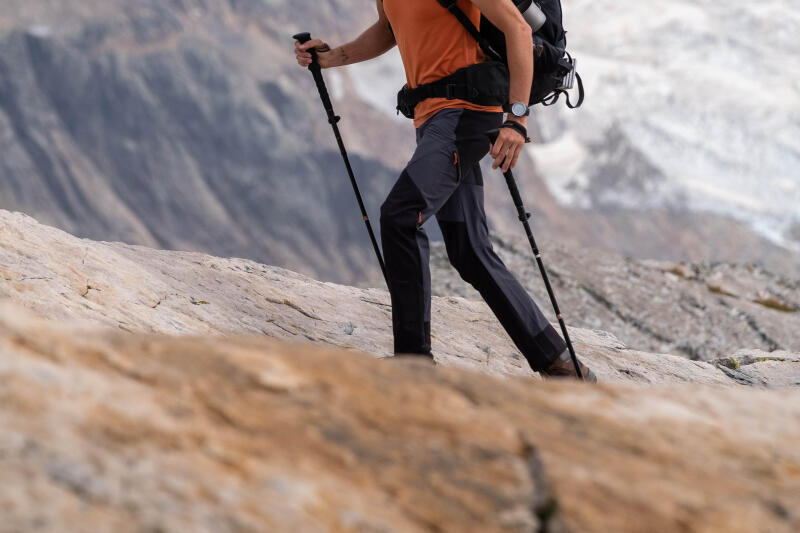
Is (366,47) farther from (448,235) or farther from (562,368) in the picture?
(562,368)

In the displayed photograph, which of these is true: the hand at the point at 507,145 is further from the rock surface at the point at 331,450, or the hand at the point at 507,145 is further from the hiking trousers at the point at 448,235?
the rock surface at the point at 331,450

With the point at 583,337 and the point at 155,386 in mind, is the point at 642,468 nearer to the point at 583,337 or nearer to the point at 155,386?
the point at 155,386

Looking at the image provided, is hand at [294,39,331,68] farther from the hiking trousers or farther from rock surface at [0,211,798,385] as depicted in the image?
rock surface at [0,211,798,385]

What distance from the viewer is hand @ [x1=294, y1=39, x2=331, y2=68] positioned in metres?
8.33

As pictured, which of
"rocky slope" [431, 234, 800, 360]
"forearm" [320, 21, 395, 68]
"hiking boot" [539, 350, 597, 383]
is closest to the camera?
"hiking boot" [539, 350, 597, 383]

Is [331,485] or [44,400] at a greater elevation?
[44,400]

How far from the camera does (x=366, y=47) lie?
796 centimetres

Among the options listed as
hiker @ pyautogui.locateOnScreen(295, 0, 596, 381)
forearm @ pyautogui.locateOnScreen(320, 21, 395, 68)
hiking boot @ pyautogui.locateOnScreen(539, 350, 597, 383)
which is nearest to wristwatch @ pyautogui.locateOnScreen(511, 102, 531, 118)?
hiker @ pyautogui.locateOnScreen(295, 0, 596, 381)

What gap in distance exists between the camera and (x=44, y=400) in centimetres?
306

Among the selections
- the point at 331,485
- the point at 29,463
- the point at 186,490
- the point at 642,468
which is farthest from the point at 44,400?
the point at 642,468

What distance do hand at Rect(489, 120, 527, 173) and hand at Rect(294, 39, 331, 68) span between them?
7.88ft

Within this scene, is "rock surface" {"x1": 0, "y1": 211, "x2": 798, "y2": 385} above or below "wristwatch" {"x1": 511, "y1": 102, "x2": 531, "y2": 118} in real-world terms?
below

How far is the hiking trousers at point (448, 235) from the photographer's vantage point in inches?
262

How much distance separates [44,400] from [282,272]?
841 centimetres
